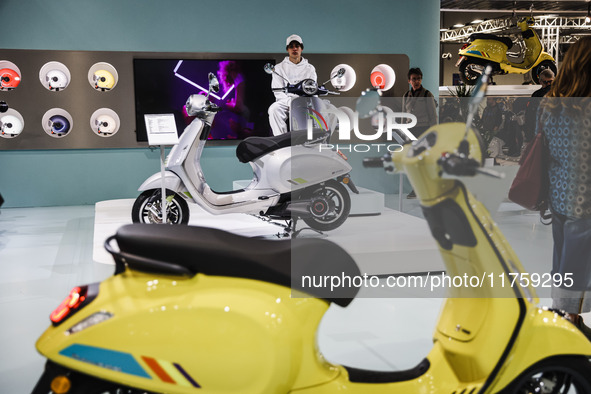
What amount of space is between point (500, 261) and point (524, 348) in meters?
0.26

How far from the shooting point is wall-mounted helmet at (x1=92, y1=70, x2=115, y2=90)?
7414 mm

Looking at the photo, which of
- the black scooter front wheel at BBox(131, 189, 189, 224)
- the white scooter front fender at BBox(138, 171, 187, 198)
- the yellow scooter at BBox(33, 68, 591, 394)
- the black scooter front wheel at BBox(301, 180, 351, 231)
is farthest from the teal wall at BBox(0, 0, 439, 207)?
the yellow scooter at BBox(33, 68, 591, 394)

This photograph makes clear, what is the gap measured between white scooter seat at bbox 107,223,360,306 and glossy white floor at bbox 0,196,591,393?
554mm

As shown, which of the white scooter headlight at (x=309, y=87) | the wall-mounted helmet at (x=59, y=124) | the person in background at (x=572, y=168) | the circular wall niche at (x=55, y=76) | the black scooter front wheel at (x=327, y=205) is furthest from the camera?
the wall-mounted helmet at (x=59, y=124)

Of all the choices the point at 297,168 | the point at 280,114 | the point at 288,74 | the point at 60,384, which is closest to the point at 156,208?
the point at 297,168

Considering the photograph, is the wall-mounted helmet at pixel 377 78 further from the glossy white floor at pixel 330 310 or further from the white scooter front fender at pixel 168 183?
the white scooter front fender at pixel 168 183

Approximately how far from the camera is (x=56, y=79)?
7301 mm

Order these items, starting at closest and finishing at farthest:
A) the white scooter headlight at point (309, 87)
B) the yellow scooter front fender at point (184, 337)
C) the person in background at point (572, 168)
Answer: the yellow scooter front fender at point (184, 337) < the person in background at point (572, 168) < the white scooter headlight at point (309, 87)

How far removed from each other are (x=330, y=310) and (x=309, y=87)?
2.28 metres

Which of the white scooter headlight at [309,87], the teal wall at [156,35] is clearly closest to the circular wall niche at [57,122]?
the teal wall at [156,35]

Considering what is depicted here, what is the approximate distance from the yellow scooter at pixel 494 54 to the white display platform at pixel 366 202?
15.3 feet

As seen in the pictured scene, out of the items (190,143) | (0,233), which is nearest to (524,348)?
(190,143)

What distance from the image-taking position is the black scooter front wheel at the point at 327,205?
184 inches

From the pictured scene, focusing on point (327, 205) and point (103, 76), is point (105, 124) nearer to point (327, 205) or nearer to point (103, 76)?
point (103, 76)
